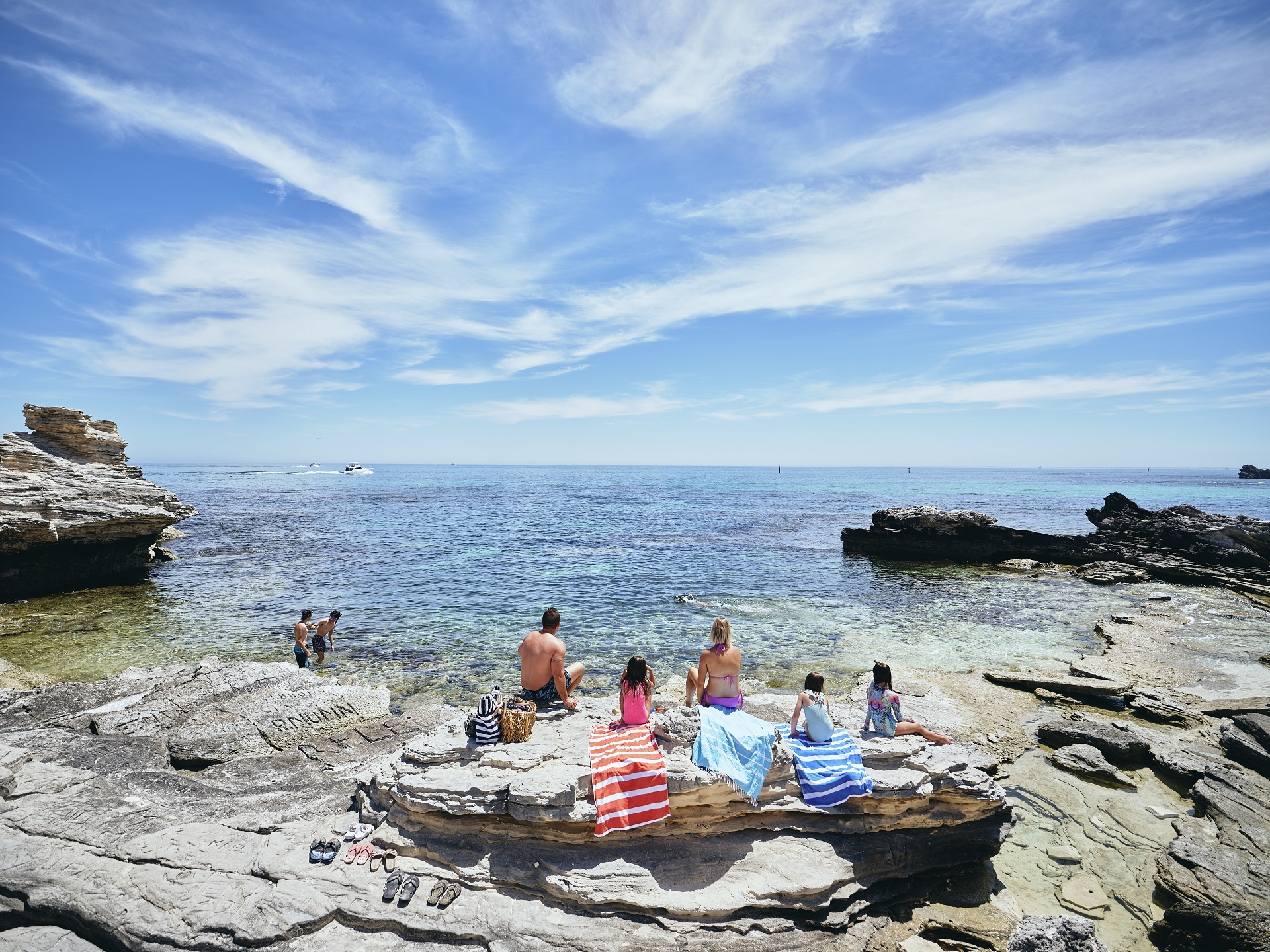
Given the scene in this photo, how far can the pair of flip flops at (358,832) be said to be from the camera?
21.1 feet

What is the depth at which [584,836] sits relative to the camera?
6.29 meters

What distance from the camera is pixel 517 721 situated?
24.8 ft

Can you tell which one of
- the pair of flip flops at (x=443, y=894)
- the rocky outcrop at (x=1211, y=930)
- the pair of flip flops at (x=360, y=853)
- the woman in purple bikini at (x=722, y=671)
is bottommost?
the rocky outcrop at (x=1211, y=930)

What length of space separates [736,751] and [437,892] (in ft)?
11.6

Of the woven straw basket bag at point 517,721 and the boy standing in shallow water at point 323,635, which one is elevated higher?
the woven straw basket bag at point 517,721

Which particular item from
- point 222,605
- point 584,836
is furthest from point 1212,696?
point 222,605

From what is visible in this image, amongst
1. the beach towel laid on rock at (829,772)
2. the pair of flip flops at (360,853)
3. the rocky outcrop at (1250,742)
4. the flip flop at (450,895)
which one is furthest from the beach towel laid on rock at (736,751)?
the rocky outcrop at (1250,742)

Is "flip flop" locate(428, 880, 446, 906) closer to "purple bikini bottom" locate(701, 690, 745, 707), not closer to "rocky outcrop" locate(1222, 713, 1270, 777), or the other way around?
"purple bikini bottom" locate(701, 690, 745, 707)

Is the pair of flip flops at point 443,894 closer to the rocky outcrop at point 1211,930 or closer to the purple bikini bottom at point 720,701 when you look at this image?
the purple bikini bottom at point 720,701

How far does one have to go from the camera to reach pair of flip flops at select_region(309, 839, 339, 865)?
20.0ft

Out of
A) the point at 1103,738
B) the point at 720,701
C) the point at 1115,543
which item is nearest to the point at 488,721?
the point at 720,701

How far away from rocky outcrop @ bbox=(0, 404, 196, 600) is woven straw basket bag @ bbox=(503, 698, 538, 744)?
2141 centimetres

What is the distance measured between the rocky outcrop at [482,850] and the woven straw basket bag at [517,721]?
201 mm

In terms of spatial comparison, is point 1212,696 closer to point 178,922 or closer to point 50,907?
point 178,922
